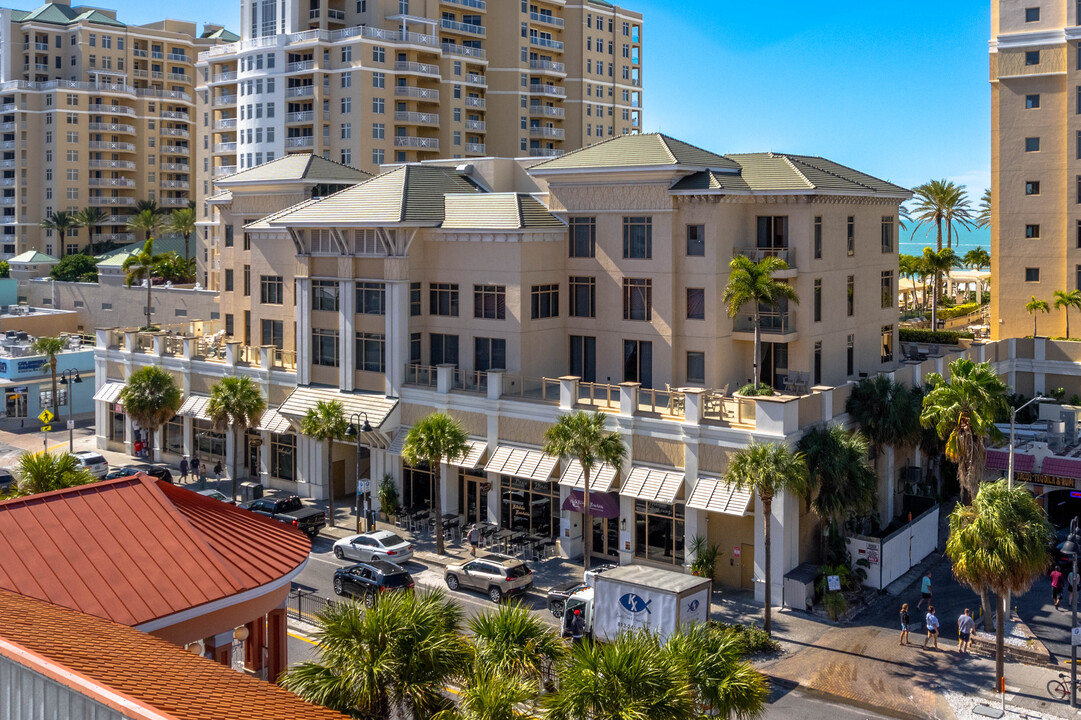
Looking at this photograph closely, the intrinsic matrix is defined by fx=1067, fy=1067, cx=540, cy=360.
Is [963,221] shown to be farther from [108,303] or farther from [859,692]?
[108,303]

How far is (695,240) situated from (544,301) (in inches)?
315

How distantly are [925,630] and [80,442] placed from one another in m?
53.9

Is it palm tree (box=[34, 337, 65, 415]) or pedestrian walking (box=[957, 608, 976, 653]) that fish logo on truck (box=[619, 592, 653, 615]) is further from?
palm tree (box=[34, 337, 65, 415])

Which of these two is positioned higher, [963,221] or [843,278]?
[963,221]

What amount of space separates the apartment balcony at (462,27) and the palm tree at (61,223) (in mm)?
58512

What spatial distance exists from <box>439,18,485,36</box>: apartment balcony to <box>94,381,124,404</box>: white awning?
53410mm

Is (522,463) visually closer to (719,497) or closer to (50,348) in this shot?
(719,497)

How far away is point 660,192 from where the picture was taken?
48.8 metres

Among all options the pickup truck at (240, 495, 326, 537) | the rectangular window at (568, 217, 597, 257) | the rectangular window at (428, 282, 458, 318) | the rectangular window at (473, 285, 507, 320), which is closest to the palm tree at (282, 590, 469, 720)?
the pickup truck at (240, 495, 326, 537)

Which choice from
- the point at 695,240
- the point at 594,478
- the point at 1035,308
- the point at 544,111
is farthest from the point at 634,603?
the point at 544,111

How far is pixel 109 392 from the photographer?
6488 cm

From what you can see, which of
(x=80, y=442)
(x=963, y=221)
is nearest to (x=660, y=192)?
(x=80, y=442)

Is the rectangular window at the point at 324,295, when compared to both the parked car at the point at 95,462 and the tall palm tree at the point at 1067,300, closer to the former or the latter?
the parked car at the point at 95,462

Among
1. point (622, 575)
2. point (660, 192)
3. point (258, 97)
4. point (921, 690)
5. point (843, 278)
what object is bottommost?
point (921, 690)
